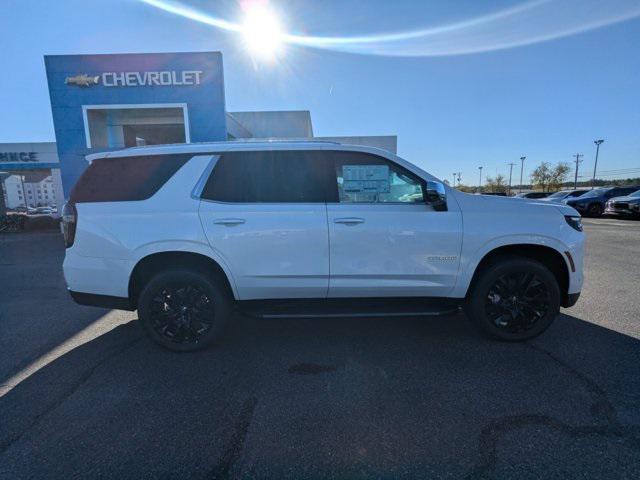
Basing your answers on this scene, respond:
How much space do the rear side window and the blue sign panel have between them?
12.0 meters

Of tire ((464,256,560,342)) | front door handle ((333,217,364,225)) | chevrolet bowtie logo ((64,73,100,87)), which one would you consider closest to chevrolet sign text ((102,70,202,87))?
chevrolet bowtie logo ((64,73,100,87))

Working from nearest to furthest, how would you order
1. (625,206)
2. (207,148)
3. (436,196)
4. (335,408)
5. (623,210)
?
(335,408), (436,196), (207,148), (625,206), (623,210)

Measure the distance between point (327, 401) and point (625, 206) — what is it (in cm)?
2162

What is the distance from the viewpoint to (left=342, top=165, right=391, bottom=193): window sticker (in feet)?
11.1

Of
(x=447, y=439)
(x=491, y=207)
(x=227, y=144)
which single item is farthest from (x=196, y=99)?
(x=447, y=439)

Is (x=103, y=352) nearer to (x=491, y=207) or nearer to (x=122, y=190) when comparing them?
(x=122, y=190)

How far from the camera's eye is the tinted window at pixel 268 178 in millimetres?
3312

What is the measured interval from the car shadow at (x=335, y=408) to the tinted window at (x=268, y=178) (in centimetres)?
156

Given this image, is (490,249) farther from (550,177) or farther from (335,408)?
(550,177)

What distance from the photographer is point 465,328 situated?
386 centimetres

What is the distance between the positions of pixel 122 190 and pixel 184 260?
36.0 inches

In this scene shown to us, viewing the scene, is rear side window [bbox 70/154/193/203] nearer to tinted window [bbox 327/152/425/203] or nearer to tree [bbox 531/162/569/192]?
tinted window [bbox 327/152/425/203]

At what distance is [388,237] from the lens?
3.22m

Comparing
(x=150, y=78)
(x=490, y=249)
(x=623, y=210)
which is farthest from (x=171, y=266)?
(x=623, y=210)
